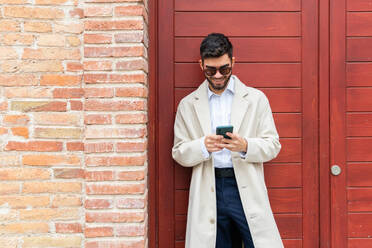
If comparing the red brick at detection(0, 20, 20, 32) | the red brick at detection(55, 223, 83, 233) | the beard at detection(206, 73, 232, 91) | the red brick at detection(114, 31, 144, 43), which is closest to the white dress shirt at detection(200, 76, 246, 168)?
the beard at detection(206, 73, 232, 91)

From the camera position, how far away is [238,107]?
273 centimetres

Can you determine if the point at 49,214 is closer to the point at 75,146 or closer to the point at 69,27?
the point at 75,146

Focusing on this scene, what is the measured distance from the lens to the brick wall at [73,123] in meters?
2.68

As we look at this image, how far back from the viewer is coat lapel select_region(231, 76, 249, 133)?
271cm

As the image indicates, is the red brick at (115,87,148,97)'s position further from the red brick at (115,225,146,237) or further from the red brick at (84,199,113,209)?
the red brick at (115,225,146,237)

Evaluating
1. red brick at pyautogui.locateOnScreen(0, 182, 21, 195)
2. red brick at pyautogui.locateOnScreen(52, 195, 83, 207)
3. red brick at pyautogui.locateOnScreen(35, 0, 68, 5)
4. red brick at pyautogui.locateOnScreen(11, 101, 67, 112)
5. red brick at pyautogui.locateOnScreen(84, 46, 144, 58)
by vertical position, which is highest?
red brick at pyautogui.locateOnScreen(35, 0, 68, 5)

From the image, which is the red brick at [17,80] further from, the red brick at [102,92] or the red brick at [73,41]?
the red brick at [102,92]

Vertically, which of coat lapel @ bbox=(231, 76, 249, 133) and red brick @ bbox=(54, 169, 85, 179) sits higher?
coat lapel @ bbox=(231, 76, 249, 133)

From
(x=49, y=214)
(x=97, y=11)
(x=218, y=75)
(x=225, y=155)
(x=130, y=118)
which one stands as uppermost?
(x=97, y=11)

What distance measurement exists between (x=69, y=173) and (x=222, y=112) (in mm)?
1165

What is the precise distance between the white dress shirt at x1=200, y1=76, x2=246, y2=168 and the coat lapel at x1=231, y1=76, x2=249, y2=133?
6cm

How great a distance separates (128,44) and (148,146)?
81 centimetres

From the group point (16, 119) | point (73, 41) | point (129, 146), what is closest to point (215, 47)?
point (129, 146)

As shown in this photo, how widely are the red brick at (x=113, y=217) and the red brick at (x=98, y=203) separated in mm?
41
